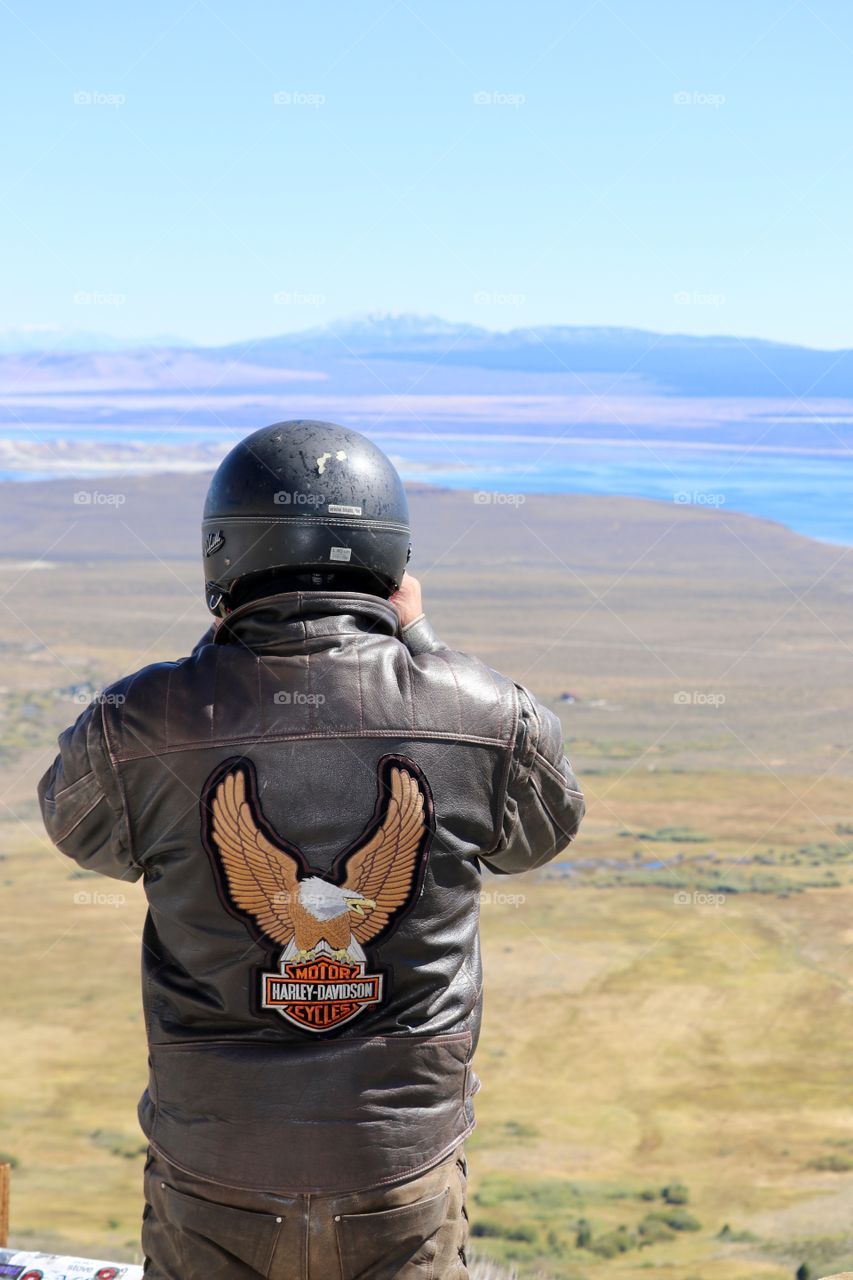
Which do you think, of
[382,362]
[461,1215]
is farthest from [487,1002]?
[382,362]

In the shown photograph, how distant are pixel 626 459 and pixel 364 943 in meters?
88.8

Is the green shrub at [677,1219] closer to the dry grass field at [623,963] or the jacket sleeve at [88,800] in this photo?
the dry grass field at [623,963]

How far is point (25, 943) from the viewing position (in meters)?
17.9

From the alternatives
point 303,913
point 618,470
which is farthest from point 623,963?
point 618,470

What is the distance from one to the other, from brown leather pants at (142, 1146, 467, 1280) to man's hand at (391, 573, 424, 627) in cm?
73

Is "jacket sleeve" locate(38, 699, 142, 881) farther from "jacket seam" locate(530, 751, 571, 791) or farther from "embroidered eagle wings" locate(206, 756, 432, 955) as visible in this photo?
"jacket seam" locate(530, 751, 571, 791)

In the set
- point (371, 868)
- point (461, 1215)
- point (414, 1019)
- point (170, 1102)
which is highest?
point (371, 868)

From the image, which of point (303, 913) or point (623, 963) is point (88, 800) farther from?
point (623, 963)

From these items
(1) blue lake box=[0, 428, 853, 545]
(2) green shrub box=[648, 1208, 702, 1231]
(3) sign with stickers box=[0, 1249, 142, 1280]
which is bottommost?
(1) blue lake box=[0, 428, 853, 545]

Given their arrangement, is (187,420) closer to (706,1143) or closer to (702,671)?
(702,671)

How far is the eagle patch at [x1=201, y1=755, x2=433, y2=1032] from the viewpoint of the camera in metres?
1.78

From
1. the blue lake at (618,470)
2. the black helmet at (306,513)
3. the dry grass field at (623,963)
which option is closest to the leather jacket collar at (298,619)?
the black helmet at (306,513)

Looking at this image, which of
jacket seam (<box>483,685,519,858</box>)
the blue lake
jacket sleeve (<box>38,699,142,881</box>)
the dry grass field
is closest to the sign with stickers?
jacket sleeve (<box>38,699,142,881</box>)

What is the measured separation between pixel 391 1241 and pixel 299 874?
1.56ft
